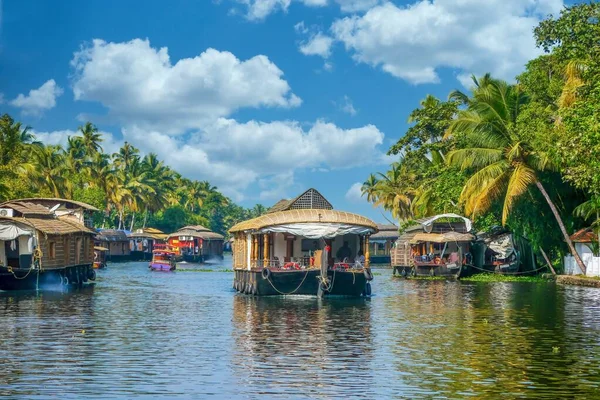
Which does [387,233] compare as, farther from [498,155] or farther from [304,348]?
[304,348]

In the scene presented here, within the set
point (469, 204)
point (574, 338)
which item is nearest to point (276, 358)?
point (574, 338)

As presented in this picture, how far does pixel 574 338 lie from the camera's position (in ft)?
74.3

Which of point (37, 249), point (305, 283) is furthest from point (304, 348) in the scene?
point (37, 249)

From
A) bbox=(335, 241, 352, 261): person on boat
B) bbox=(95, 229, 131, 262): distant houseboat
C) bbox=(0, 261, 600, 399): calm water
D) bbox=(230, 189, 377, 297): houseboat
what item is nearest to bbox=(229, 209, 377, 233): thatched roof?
bbox=(230, 189, 377, 297): houseboat

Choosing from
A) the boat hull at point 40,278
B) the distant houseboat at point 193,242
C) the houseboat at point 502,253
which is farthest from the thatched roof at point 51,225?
the distant houseboat at point 193,242

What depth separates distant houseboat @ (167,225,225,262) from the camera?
101188 mm

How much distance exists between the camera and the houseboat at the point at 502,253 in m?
60.8

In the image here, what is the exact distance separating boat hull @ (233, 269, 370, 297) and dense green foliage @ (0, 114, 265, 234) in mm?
24328

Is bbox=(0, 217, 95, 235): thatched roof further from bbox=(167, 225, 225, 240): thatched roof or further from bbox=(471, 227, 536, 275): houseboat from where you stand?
bbox=(167, 225, 225, 240): thatched roof

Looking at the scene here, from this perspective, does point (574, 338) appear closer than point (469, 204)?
Yes

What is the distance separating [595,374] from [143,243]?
102326 mm

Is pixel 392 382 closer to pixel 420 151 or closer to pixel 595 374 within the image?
pixel 595 374

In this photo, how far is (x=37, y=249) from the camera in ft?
140

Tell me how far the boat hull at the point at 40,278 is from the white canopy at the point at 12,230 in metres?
1.61
